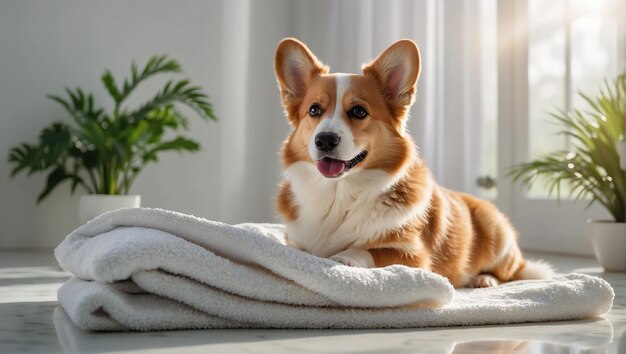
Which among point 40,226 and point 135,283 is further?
point 40,226

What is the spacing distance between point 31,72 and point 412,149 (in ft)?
9.33

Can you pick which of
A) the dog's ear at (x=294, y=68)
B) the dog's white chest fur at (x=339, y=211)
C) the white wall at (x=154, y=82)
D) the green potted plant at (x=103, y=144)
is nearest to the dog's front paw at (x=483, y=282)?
the dog's white chest fur at (x=339, y=211)

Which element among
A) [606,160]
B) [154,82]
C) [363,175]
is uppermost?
[154,82]

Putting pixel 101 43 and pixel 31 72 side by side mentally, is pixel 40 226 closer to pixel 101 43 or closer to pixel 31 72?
pixel 31 72

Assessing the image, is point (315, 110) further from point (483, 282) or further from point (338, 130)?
point (483, 282)

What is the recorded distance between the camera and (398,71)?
6.41ft

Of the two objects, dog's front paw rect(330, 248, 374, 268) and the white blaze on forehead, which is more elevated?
the white blaze on forehead

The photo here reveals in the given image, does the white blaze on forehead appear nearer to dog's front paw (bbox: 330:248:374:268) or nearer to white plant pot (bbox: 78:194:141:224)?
dog's front paw (bbox: 330:248:374:268)

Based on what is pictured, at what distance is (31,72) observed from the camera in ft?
13.4

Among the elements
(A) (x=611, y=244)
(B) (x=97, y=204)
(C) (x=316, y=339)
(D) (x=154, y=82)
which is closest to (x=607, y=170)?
(A) (x=611, y=244)

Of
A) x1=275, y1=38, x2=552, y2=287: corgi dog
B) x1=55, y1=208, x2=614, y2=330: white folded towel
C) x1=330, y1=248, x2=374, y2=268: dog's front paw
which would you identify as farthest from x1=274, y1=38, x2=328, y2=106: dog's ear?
x1=55, y1=208, x2=614, y2=330: white folded towel

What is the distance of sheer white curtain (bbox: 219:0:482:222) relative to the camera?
385 centimetres

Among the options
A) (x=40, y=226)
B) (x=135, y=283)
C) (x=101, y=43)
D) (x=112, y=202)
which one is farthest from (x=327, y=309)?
(x=101, y=43)

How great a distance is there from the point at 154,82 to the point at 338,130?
2990mm
